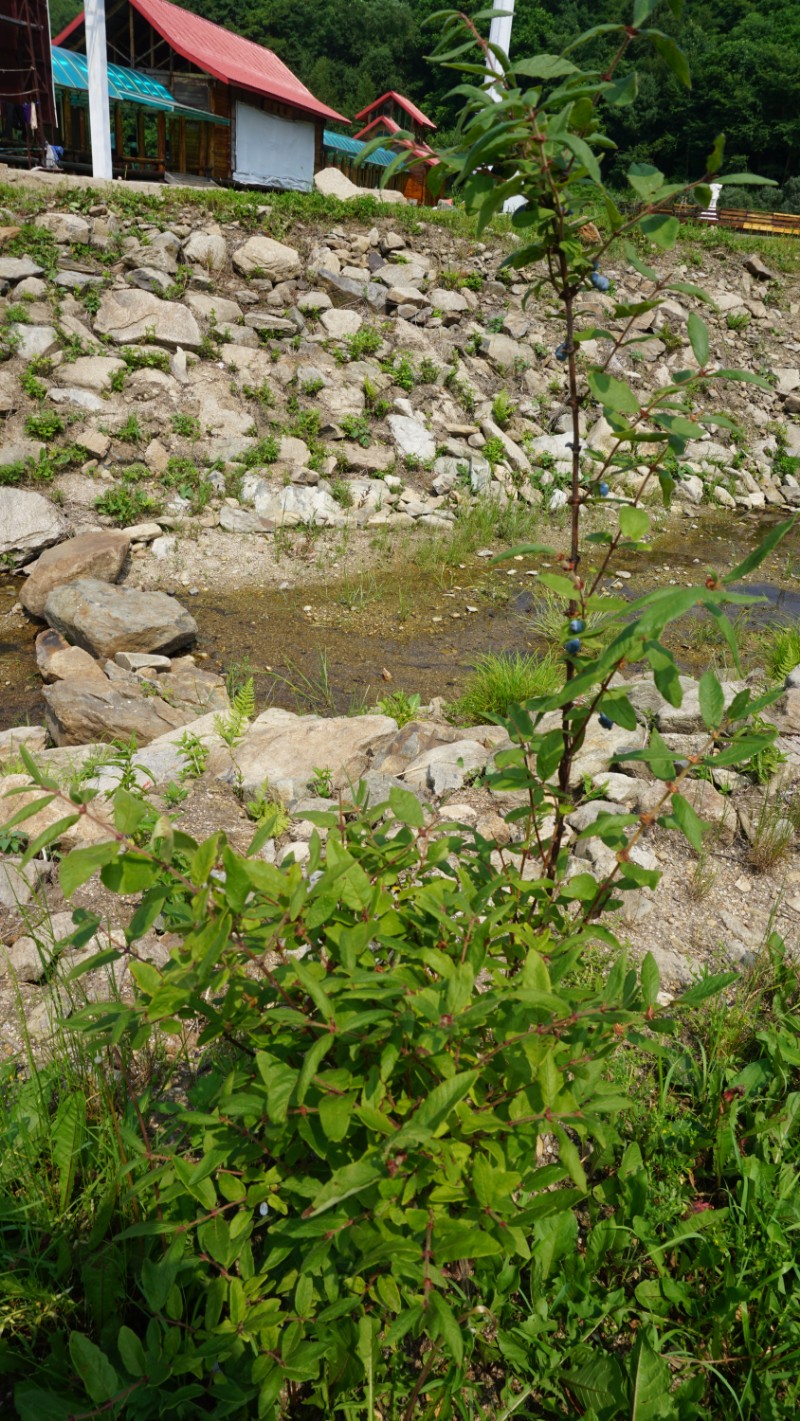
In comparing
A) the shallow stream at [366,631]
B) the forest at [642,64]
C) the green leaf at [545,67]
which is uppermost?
the forest at [642,64]

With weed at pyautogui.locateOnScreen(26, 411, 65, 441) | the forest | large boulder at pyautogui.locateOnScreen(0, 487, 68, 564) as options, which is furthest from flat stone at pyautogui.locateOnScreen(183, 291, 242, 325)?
the forest

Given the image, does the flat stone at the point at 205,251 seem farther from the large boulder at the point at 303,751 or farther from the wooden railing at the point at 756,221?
the wooden railing at the point at 756,221

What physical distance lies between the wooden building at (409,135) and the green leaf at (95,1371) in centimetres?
182

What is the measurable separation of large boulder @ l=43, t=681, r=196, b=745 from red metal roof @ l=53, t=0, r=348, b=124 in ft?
56.5

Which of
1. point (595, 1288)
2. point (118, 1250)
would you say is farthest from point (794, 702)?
point (118, 1250)

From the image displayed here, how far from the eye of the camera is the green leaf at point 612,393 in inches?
51.4

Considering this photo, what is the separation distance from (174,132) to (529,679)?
66.1ft

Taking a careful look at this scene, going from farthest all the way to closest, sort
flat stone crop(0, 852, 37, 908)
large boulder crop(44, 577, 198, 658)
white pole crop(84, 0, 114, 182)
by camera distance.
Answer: white pole crop(84, 0, 114, 182) < large boulder crop(44, 577, 198, 658) < flat stone crop(0, 852, 37, 908)

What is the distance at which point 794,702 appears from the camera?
423 cm

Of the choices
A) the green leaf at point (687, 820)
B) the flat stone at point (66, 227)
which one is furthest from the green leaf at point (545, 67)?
the flat stone at point (66, 227)

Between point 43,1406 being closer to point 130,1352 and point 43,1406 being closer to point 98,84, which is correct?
point 130,1352

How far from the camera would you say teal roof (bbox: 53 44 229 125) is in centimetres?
1805

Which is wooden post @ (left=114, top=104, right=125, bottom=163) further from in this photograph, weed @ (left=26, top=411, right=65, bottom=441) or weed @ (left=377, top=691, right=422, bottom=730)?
weed @ (left=377, top=691, right=422, bottom=730)

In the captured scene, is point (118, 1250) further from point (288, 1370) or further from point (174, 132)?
point (174, 132)
